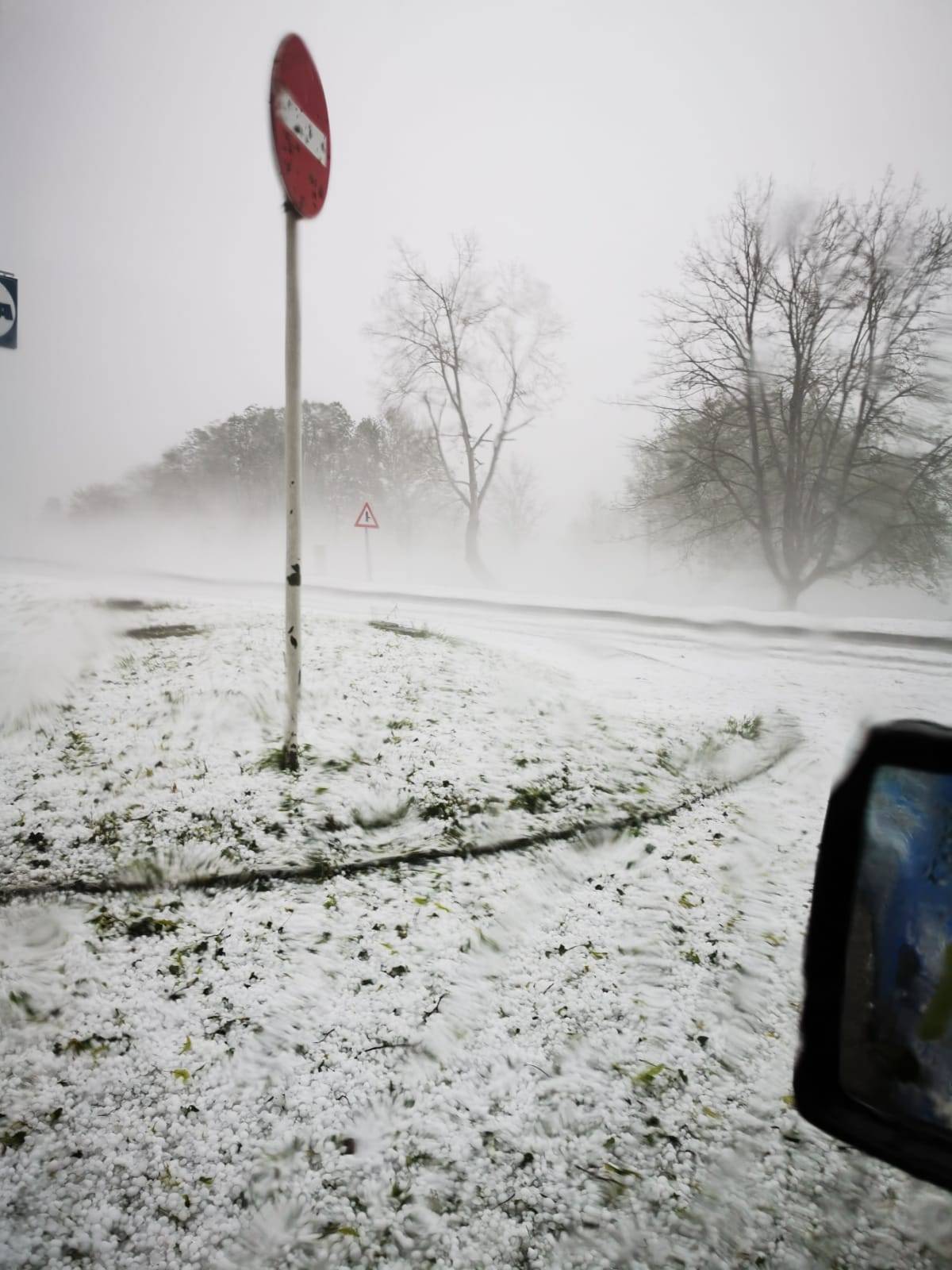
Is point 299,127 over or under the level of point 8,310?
over

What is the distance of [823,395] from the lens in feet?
50.9

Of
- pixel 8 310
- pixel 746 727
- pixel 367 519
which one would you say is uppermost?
pixel 8 310

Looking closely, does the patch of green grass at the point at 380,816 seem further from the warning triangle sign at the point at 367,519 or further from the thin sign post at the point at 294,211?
the warning triangle sign at the point at 367,519

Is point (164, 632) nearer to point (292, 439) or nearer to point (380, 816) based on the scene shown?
point (292, 439)

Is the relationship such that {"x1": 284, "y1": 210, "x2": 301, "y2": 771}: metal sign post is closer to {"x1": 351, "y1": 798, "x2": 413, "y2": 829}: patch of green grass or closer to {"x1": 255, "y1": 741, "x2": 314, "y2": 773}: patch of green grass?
{"x1": 255, "y1": 741, "x2": 314, "y2": 773}: patch of green grass

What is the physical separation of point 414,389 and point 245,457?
56.5ft

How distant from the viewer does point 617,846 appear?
134 inches

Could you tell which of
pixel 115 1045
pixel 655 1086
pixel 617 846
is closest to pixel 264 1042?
pixel 115 1045

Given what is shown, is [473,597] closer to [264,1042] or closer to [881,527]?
[881,527]

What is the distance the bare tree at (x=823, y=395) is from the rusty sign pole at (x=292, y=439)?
1414cm

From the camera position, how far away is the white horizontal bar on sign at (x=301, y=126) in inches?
132

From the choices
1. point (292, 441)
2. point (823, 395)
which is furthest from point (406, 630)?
point (823, 395)

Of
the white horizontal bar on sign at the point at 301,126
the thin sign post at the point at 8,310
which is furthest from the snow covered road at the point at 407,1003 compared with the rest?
the white horizontal bar on sign at the point at 301,126

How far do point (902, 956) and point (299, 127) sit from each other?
4.79 m
